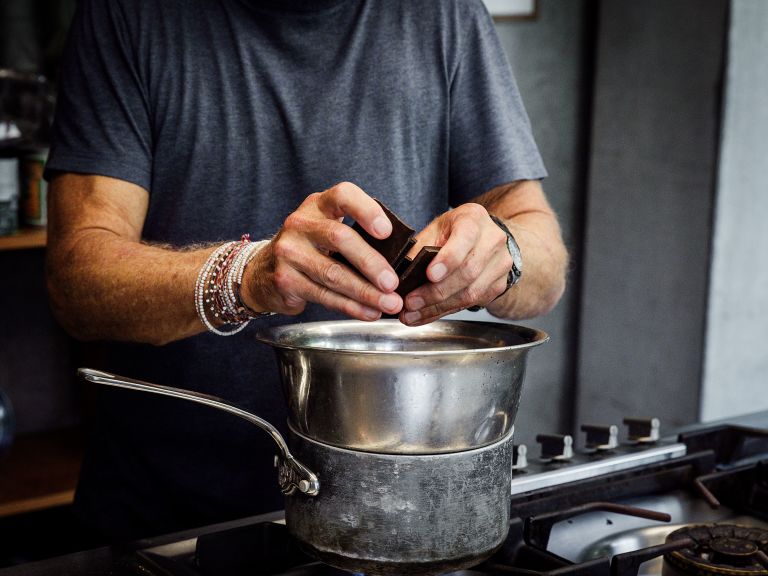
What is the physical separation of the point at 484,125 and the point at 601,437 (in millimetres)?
487

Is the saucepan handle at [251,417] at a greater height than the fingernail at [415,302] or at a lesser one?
lesser

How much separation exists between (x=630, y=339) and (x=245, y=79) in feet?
6.12

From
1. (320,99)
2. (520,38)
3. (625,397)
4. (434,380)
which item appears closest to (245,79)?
(320,99)

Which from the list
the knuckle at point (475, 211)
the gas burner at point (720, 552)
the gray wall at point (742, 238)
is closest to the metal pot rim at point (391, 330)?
the knuckle at point (475, 211)

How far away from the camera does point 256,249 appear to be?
919 millimetres

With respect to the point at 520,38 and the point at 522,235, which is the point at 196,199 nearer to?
the point at 522,235

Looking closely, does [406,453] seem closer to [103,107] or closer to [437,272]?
[437,272]

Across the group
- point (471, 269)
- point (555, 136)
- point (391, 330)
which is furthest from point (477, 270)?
point (555, 136)

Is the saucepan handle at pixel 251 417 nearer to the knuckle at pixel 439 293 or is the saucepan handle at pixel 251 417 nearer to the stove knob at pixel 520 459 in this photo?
the knuckle at pixel 439 293

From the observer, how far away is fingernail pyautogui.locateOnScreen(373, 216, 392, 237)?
0.77 meters

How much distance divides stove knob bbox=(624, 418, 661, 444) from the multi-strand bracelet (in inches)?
24.1

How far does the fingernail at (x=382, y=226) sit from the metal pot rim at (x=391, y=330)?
10cm

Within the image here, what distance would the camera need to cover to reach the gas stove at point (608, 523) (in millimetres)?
875

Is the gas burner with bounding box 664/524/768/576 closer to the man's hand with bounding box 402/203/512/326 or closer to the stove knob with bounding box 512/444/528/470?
the stove knob with bounding box 512/444/528/470
